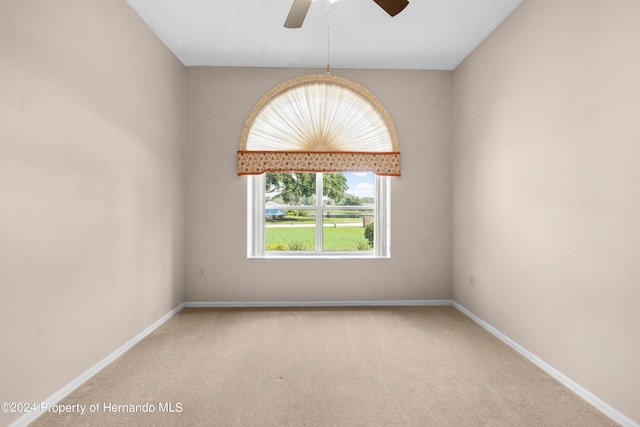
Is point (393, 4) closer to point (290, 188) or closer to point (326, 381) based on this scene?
point (326, 381)

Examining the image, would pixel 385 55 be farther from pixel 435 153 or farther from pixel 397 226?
pixel 397 226

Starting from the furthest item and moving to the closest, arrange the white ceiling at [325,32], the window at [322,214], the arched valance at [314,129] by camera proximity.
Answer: the window at [322,214] → the arched valance at [314,129] → the white ceiling at [325,32]

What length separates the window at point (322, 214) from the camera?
4.39m

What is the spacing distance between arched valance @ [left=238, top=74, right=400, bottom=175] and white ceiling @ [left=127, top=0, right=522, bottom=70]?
11.4 inches

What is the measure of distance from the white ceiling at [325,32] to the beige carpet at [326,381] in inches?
113

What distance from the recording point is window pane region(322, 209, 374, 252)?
4.43 metres

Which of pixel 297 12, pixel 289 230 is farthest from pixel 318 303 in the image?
pixel 297 12

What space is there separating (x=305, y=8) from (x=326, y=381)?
237 cm

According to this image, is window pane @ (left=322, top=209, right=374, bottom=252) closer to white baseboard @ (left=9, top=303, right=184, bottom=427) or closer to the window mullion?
the window mullion

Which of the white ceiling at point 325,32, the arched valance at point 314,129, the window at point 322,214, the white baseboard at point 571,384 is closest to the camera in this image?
the white baseboard at point 571,384

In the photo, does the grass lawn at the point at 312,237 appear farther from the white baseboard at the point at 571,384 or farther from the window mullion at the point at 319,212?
the white baseboard at the point at 571,384

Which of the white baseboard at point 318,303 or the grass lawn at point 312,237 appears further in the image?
the grass lawn at point 312,237

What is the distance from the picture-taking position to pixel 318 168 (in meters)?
4.12

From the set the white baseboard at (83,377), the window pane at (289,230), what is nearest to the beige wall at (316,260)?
the window pane at (289,230)
